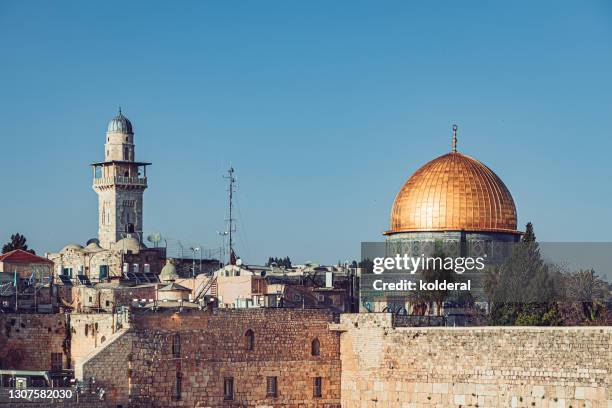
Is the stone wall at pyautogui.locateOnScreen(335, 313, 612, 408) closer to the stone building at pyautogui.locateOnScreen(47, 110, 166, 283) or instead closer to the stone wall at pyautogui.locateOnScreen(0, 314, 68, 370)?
the stone wall at pyautogui.locateOnScreen(0, 314, 68, 370)

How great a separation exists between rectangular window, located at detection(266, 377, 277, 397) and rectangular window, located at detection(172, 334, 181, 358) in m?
2.72

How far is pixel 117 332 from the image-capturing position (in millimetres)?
41688

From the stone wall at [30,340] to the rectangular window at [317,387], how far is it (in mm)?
6770

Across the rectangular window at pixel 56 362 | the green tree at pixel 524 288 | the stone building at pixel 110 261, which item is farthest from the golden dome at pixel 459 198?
the rectangular window at pixel 56 362

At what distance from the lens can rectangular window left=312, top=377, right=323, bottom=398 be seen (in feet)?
145

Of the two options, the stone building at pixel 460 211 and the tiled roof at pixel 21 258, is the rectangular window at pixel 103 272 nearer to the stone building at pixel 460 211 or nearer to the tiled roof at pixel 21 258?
the tiled roof at pixel 21 258

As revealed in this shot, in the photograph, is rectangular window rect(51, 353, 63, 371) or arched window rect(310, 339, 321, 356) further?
arched window rect(310, 339, 321, 356)

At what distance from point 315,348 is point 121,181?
30677mm

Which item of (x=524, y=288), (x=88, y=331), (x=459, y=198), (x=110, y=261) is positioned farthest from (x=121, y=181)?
(x=88, y=331)

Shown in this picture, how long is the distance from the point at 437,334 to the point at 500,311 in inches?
317

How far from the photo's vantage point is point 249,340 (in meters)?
43.5

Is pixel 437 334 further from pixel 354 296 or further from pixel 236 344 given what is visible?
pixel 354 296

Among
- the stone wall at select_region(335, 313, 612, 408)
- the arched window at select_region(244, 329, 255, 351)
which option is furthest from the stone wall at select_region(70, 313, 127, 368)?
the stone wall at select_region(335, 313, 612, 408)

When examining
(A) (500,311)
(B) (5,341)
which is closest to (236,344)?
(B) (5,341)
